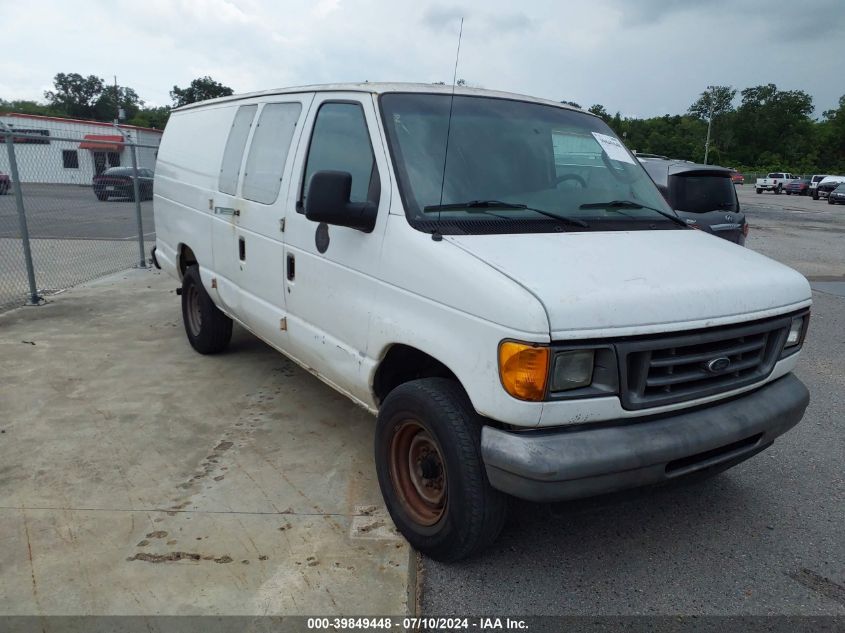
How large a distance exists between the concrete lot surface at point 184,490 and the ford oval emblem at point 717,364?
1.58 meters

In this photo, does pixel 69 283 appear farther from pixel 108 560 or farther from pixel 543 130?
pixel 543 130

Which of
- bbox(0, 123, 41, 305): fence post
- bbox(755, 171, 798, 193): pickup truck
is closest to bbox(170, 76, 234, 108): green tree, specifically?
bbox(755, 171, 798, 193): pickup truck

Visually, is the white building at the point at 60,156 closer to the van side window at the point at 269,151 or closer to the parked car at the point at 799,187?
the van side window at the point at 269,151

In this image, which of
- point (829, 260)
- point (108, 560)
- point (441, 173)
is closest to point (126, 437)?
point (108, 560)

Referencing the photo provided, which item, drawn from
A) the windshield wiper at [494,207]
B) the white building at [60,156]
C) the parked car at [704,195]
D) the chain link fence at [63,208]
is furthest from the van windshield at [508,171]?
the chain link fence at [63,208]

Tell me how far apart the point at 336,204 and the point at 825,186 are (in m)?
45.5

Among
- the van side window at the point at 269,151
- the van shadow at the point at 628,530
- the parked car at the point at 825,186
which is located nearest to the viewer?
the van shadow at the point at 628,530

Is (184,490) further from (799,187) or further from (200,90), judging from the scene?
(200,90)

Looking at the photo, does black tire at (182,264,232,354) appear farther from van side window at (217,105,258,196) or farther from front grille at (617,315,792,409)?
front grille at (617,315,792,409)

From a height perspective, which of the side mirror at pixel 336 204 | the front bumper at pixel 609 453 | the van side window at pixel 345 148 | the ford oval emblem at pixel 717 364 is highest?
the van side window at pixel 345 148

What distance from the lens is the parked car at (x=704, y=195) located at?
27.2 feet

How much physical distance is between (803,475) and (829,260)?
11157mm

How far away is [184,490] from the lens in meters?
3.54

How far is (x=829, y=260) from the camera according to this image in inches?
519
